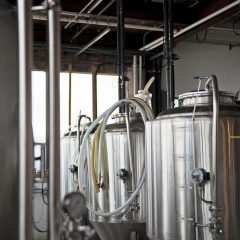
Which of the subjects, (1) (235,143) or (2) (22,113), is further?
(1) (235,143)

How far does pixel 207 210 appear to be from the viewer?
2.11m

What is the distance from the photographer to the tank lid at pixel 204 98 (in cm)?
238

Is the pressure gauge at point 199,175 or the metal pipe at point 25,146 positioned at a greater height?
the metal pipe at point 25,146

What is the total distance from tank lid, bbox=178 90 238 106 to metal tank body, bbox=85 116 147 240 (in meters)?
0.63

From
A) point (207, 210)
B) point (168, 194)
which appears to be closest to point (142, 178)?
point (168, 194)

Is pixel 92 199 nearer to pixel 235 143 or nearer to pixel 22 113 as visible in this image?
pixel 235 143

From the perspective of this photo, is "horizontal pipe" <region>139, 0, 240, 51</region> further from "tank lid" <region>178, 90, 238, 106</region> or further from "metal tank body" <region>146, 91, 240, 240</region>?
"metal tank body" <region>146, 91, 240, 240</region>

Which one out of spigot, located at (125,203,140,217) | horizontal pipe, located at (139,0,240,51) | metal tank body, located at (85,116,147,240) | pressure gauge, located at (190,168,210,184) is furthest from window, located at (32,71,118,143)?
pressure gauge, located at (190,168,210,184)

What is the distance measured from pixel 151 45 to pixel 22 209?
482cm

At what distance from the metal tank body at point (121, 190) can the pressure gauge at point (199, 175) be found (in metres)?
0.89

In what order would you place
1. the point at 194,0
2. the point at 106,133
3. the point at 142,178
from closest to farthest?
the point at 142,178, the point at 106,133, the point at 194,0

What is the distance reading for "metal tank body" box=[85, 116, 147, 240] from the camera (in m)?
3.02

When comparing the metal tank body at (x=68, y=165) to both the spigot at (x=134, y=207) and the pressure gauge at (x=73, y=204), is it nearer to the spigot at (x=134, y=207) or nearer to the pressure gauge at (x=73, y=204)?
the spigot at (x=134, y=207)

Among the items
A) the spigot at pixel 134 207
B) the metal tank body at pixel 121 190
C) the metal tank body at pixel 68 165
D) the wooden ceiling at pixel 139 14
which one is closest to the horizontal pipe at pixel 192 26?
the wooden ceiling at pixel 139 14
